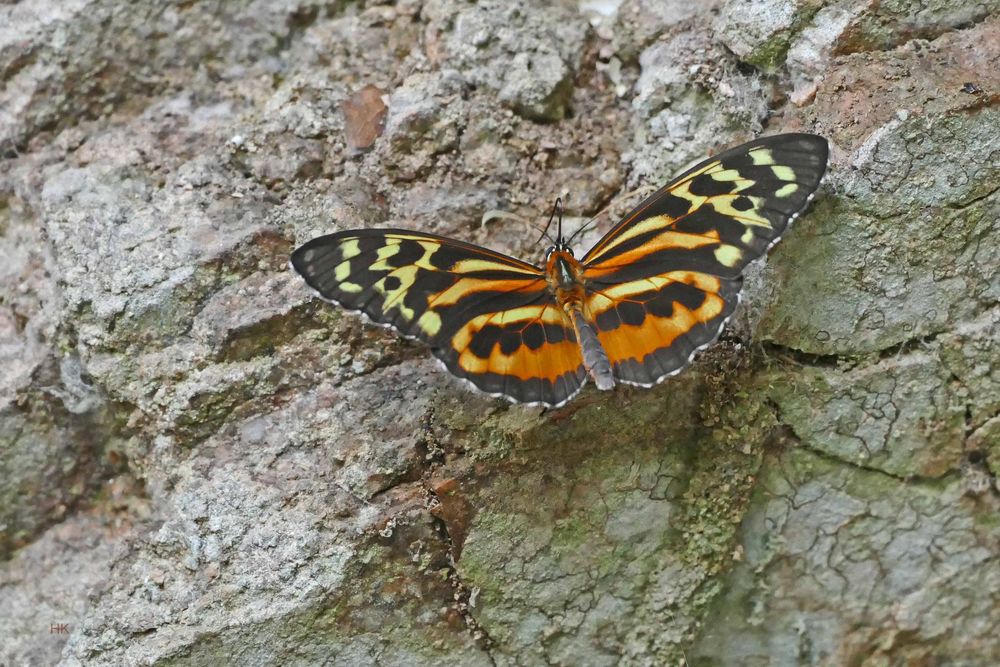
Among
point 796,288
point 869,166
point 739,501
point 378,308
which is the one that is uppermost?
point 869,166

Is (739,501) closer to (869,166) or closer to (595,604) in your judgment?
(595,604)

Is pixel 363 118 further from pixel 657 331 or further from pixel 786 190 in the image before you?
pixel 786 190

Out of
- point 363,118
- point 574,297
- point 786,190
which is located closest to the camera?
point 786,190

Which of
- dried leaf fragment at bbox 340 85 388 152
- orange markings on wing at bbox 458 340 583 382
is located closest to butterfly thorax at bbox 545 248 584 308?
orange markings on wing at bbox 458 340 583 382

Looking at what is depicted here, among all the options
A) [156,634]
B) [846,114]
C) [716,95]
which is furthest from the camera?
[716,95]

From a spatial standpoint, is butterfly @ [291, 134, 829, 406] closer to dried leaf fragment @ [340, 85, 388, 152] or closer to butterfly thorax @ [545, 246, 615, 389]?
butterfly thorax @ [545, 246, 615, 389]

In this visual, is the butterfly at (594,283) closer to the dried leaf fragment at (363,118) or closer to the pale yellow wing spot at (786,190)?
the pale yellow wing spot at (786,190)

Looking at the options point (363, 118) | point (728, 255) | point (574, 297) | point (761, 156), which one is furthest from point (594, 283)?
point (363, 118)

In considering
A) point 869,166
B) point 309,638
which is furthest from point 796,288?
point 309,638
